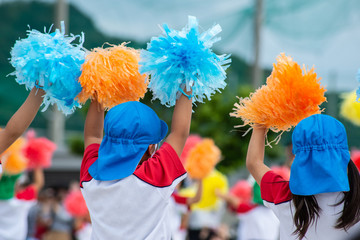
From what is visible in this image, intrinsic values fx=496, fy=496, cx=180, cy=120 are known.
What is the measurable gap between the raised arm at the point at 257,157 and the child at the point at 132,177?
0.37m

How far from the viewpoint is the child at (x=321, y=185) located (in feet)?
6.96

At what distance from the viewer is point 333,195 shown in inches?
85.3

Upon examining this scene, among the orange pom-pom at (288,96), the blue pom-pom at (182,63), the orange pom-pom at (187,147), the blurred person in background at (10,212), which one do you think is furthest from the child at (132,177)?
the orange pom-pom at (187,147)

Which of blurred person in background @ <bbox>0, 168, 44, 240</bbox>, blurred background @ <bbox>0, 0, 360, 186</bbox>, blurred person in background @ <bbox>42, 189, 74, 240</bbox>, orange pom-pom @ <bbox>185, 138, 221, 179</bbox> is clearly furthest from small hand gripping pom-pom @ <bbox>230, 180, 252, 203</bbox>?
blurred person in background @ <bbox>0, 168, 44, 240</bbox>

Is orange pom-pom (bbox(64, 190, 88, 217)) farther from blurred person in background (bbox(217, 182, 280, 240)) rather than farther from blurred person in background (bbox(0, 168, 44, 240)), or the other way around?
blurred person in background (bbox(217, 182, 280, 240))

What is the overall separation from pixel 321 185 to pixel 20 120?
145cm

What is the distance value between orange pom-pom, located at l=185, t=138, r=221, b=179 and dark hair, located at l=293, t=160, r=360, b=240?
3118 mm

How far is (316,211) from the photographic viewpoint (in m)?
2.15

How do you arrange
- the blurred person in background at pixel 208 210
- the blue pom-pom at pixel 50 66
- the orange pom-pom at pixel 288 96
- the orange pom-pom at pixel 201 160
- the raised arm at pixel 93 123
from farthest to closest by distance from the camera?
the blurred person in background at pixel 208 210 < the orange pom-pom at pixel 201 160 < the raised arm at pixel 93 123 < the blue pom-pom at pixel 50 66 < the orange pom-pom at pixel 288 96

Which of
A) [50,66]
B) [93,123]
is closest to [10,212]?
[93,123]

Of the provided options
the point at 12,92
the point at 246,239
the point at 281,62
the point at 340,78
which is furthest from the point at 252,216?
the point at 12,92

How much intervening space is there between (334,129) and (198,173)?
3179 mm

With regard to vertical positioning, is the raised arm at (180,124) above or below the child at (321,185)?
above

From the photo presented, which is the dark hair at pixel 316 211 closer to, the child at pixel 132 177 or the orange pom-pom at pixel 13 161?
the child at pixel 132 177
